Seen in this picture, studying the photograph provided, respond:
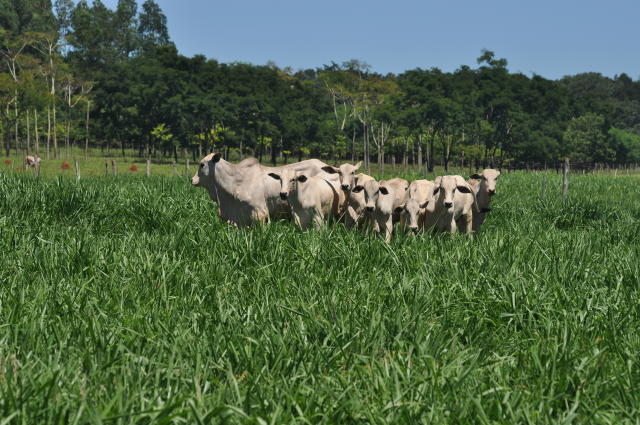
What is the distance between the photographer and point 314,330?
4145mm

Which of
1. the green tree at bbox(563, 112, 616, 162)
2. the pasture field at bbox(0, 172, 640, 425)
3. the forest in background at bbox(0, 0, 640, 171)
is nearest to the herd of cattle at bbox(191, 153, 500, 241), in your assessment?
the pasture field at bbox(0, 172, 640, 425)

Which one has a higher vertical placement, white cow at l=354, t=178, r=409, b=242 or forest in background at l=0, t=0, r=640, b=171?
forest in background at l=0, t=0, r=640, b=171

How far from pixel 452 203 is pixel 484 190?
5.07 feet

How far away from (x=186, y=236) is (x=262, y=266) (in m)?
1.89

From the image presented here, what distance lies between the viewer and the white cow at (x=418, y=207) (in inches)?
340

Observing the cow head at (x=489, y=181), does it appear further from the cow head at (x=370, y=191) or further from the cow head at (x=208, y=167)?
the cow head at (x=208, y=167)

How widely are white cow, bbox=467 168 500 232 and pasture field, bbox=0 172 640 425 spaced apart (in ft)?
6.38

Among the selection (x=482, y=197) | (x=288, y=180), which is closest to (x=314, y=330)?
(x=288, y=180)

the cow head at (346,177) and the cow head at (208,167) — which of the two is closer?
the cow head at (346,177)

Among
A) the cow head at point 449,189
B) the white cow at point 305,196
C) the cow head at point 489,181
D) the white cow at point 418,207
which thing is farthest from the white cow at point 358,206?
the cow head at point 489,181

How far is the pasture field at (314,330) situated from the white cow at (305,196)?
137cm

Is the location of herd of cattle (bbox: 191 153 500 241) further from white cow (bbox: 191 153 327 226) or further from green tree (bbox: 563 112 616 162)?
green tree (bbox: 563 112 616 162)

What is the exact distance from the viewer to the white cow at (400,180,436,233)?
8641 mm

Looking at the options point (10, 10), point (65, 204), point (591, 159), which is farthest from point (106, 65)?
point (65, 204)
